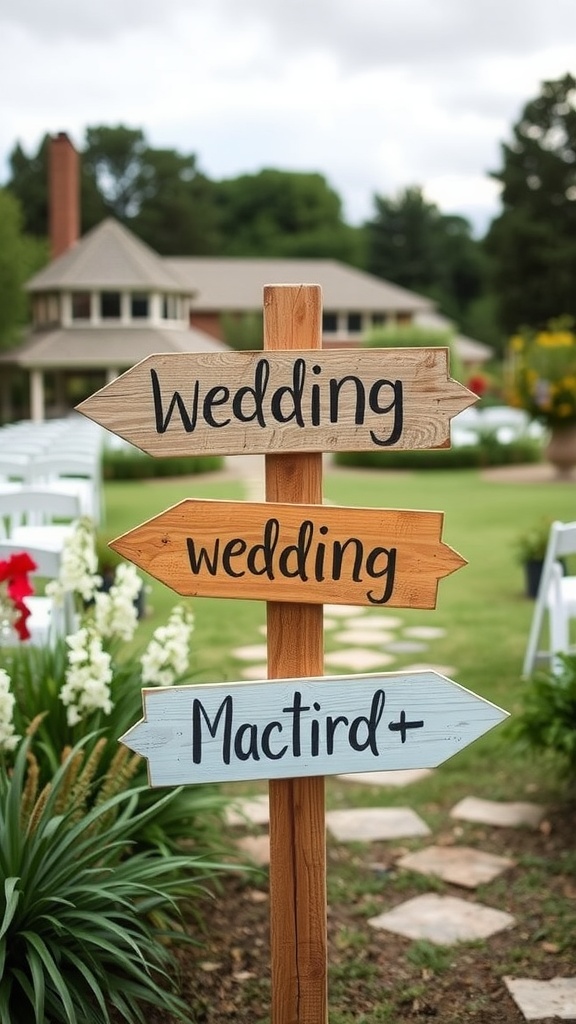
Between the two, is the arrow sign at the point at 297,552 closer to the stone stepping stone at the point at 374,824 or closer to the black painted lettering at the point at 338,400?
the black painted lettering at the point at 338,400

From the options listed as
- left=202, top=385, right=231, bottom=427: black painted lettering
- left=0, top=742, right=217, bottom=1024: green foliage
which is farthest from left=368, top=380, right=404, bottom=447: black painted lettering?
left=0, top=742, right=217, bottom=1024: green foliage

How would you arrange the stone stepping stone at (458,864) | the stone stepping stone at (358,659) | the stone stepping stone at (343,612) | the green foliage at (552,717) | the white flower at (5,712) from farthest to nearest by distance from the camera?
the stone stepping stone at (343,612) < the stone stepping stone at (358,659) < the green foliage at (552,717) < the stone stepping stone at (458,864) < the white flower at (5,712)

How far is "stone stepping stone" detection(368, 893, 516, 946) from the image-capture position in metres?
3.32

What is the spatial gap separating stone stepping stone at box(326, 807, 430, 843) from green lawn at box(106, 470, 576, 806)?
0.19 meters

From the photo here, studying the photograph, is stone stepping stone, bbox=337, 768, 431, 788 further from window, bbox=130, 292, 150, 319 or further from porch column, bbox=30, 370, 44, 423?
window, bbox=130, 292, 150, 319

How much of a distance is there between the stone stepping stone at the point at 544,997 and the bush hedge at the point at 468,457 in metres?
20.0

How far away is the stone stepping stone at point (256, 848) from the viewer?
3835mm

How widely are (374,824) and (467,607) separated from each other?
431 centimetres

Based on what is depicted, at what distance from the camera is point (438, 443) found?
96.6 inches

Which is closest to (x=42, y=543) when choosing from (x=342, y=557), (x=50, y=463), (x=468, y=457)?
(x=50, y=463)

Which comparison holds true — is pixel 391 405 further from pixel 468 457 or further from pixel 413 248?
pixel 413 248

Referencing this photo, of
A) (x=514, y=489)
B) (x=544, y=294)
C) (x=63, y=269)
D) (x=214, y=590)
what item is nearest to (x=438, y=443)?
(x=214, y=590)

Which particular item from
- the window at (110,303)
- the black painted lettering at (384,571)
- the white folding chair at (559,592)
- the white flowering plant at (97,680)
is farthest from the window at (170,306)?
the black painted lettering at (384,571)

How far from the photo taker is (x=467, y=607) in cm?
842
